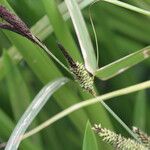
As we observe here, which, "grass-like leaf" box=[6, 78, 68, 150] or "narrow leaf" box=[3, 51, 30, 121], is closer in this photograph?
"grass-like leaf" box=[6, 78, 68, 150]

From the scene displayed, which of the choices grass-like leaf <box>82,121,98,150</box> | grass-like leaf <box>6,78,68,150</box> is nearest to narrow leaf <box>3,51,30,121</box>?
grass-like leaf <box>6,78,68,150</box>

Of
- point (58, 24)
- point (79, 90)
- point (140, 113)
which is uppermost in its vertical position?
point (58, 24)

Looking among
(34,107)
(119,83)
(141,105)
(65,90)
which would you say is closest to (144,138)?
(34,107)

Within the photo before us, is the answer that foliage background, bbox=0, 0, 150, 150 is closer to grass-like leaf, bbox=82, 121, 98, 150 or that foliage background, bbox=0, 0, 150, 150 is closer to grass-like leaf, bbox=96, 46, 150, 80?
grass-like leaf, bbox=96, 46, 150, 80

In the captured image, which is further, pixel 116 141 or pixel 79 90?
pixel 79 90

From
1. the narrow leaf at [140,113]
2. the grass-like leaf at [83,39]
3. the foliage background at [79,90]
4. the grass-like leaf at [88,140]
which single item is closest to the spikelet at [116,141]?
the grass-like leaf at [88,140]

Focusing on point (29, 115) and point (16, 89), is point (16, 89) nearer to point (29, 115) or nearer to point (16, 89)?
point (16, 89)

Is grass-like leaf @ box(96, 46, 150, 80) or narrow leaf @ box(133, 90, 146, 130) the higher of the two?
grass-like leaf @ box(96, 46, 150, 80)

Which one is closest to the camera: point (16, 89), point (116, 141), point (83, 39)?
point (116, 141)

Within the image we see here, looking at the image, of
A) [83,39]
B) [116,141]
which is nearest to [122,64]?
[83,39]
